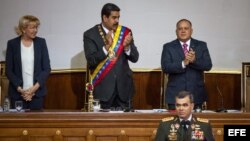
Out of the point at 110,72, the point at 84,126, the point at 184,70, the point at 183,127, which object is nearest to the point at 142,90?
the point at 110,72

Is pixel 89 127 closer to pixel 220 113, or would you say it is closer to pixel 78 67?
pixel 220 113

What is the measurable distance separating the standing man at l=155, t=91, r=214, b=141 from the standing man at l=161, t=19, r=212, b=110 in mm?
1145

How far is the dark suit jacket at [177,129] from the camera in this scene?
506 centimetres

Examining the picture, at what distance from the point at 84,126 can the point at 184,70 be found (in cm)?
128

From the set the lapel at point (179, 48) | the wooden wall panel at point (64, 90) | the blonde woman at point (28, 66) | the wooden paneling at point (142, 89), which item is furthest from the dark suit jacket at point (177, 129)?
the wooden wall panel at point (64, 90)

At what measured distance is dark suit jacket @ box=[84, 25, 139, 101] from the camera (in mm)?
6332

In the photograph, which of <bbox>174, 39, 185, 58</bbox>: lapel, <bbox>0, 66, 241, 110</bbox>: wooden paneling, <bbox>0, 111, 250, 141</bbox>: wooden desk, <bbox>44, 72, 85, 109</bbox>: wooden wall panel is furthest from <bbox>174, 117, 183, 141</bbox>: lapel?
<bbox>44, 72, 85, 109</bbox>: wooden wall panel

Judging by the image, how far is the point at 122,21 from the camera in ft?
27.0

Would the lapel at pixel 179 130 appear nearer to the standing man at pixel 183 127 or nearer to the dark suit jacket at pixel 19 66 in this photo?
the standing man at pixel 183 127

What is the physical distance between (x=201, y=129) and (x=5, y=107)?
6.73 feet

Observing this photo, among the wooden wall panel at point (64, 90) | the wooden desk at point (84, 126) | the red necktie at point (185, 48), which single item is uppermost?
the red necktie at point (185, 48)

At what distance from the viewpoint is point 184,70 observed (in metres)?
6.26

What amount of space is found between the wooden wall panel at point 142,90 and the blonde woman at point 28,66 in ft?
5.56

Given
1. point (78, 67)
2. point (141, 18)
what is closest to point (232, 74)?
point (141, 18)
